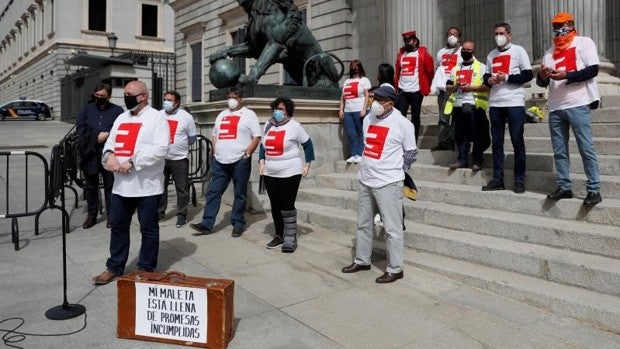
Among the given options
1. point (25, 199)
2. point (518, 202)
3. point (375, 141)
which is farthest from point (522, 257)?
point (25, 199)

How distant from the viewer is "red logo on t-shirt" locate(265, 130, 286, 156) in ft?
19.5

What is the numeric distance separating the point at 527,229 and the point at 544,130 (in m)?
3.05

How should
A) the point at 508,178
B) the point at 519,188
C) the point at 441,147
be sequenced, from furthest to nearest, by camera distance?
the point at 441,147, the point at 508,178, the point at 519,188

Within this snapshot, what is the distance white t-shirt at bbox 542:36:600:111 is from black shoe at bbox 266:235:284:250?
11.0 ft

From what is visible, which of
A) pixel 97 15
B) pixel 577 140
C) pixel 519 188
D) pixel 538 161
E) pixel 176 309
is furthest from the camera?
pixel 97 15

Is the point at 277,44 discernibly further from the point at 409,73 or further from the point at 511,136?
the point at 511,136

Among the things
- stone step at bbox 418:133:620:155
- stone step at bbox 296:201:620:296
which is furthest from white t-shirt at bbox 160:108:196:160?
stone step at bbox 418:133:620:155

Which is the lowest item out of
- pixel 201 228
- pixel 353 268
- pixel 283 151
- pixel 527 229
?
pixel 353 268

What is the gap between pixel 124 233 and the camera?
192 inches

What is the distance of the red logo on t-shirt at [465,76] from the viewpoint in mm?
6807

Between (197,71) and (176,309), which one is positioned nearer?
(176,309)

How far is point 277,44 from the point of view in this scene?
8445 mm

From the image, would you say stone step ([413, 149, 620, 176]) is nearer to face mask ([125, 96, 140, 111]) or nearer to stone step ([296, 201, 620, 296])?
stone step ([296, 201, 620, 296])

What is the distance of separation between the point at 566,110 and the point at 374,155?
2.09 meters
